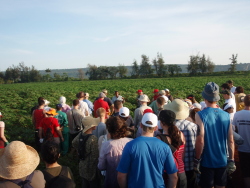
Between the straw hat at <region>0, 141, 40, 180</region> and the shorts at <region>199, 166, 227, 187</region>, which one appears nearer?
the straw hat at <region>0, 141, 40, 180</region>

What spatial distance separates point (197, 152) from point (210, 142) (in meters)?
0.27

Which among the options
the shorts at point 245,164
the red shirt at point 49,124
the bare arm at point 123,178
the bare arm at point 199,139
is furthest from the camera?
the red shirt at point 49,124

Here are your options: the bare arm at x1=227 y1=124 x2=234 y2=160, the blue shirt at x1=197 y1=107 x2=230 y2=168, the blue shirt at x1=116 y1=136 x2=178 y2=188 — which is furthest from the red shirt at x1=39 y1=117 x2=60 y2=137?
the bare arm at x1=227 y1=124 x2=234 y2=160

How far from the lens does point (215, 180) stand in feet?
11.9

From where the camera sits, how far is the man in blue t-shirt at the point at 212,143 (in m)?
3.45

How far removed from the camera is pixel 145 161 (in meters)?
2.69

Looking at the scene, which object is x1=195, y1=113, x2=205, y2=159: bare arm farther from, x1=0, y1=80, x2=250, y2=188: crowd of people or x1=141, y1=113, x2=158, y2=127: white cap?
x1=141, y1=113, x2=158, y2=127: white cap

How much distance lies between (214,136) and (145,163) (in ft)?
4.77

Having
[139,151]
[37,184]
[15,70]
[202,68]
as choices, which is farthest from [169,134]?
[15,70]

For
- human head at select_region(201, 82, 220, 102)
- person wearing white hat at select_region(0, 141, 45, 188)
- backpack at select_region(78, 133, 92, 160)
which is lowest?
backpack at select_region(78, 133, 92, 160)

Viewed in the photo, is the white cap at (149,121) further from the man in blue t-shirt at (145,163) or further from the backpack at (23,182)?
the backpack at (23,182)

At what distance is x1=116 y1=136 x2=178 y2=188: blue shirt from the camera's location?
2.67 m

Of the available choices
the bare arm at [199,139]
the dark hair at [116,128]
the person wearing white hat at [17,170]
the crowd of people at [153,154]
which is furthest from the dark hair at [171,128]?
the person wearing white hat at [17,170]

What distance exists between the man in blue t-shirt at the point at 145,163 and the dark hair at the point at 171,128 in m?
0.57
